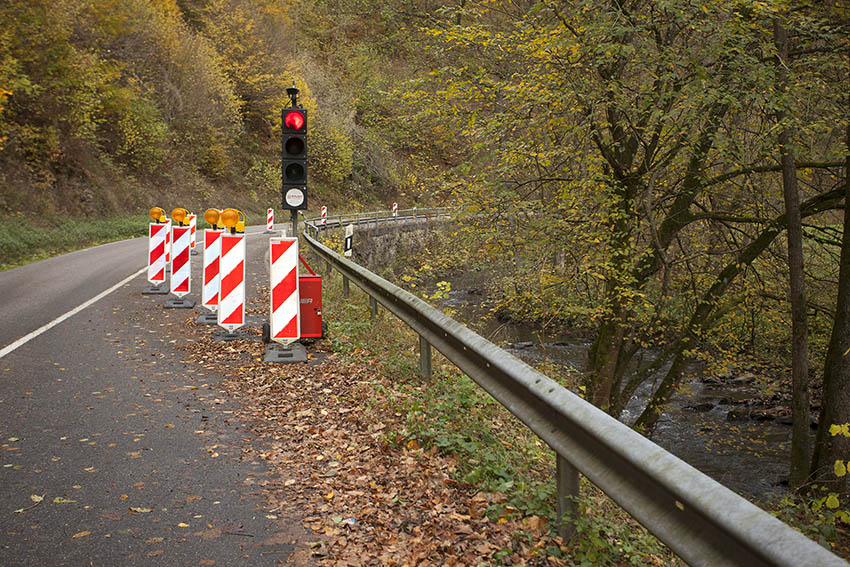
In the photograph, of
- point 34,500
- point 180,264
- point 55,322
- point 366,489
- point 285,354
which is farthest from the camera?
point 180,264

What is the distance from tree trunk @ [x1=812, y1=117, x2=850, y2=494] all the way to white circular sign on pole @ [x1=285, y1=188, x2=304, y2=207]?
6773 mm

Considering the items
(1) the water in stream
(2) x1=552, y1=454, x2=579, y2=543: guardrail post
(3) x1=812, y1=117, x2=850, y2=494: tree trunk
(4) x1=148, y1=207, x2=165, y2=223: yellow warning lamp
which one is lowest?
(1) the water in stream

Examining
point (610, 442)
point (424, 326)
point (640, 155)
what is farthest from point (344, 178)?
point (610, 442)

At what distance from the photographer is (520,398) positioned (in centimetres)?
376

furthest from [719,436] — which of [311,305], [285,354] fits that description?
[285,354]

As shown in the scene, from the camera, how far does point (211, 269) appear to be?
393 inches

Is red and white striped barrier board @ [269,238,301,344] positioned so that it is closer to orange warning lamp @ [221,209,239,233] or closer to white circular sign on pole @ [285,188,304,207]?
white circular sign on pole @ [285,188,304,207]

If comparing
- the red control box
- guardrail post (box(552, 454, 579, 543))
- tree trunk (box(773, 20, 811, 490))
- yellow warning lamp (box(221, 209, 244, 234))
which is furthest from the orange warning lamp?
tree trunk (box(773, 20, 811, 490))

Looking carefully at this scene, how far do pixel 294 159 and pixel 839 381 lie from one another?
7.39 meters

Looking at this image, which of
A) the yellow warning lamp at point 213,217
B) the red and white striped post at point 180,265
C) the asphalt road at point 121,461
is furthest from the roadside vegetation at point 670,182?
the red and white striped post at point 180,265

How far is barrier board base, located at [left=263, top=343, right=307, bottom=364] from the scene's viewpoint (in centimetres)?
770

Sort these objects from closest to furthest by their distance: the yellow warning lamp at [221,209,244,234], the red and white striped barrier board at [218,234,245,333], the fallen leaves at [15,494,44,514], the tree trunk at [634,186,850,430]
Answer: the fallen leaves at [15,494,44,514] → the red and white striped barrier board at [218,234,245,333] → the yellow warning lamp at [221,209,244,234] → the tree trunk at [634,186,850,430]

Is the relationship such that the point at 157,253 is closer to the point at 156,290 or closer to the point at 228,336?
the point at 156,290

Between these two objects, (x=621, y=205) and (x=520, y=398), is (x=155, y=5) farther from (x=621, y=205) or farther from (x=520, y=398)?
(x=520, y=398)
